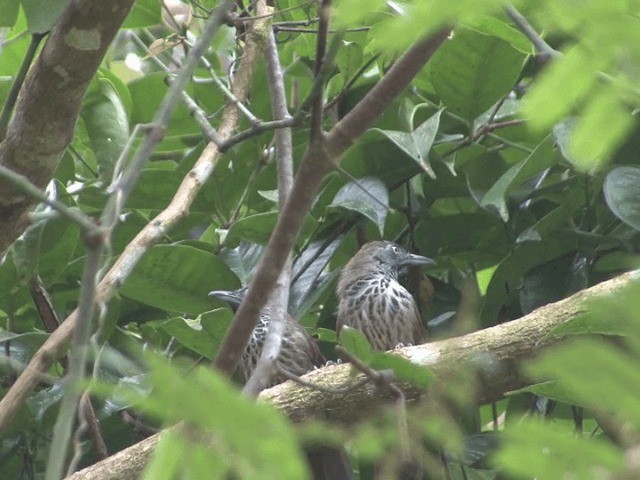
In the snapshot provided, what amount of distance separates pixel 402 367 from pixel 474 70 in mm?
1392

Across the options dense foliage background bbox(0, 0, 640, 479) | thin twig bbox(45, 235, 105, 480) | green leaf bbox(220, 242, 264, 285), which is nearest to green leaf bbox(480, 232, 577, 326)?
dense foliage background bbox(0, 0, 640, 479)

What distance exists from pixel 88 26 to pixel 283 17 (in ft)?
4.79

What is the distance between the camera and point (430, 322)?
11.4ft

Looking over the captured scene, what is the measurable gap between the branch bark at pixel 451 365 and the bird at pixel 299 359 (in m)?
0.12

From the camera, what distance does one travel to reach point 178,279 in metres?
3.18

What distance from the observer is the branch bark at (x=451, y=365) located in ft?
7.95

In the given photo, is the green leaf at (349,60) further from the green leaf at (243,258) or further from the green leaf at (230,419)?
the green leaf at (230,419)

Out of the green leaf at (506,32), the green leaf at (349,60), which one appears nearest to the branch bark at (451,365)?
the green leaf at (506,32)

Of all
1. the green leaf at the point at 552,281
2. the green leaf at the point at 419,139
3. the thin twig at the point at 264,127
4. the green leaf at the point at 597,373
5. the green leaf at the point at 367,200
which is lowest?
the green leaf at the point at 552,281

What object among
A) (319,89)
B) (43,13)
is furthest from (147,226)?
(319,89)

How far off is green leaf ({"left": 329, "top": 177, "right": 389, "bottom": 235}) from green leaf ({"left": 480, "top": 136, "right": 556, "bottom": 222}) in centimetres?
26

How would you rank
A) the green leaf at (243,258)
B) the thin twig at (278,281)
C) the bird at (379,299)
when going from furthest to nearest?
the bird at (379,299), the green leaf at (243,258), the thin twig at (278,281)

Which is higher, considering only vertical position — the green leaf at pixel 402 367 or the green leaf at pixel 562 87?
the green leaf at pixel 562 87

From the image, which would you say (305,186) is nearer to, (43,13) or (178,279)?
(43,13)
